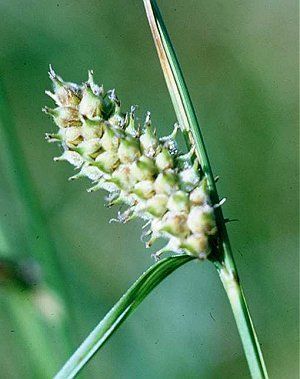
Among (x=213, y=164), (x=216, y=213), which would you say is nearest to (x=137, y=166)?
(x=216, y=213)

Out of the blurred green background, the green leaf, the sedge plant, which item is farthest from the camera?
the blurred green background

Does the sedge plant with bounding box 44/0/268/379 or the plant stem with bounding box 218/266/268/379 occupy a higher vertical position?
the sedge plant with bounding box 44/0/268/379

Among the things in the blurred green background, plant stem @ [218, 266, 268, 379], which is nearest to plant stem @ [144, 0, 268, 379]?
plant stem @ [218, 266, 268, 379]

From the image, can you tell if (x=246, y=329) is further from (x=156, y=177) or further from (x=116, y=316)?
(x=156, y=177)

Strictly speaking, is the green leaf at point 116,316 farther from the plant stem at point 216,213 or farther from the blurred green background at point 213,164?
the blurred green background at point 213,164

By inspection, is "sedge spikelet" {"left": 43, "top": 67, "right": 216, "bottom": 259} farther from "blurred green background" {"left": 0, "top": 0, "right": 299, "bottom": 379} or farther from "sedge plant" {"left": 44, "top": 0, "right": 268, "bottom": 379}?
"blurred green background" {"left": 0, "top": 0, "right": 299, "bottom": 379}

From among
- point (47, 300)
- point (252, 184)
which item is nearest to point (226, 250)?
point (47, 300)

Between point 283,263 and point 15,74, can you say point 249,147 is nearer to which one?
point 283,263

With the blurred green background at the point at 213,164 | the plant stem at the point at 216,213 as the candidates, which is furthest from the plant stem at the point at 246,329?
the blurred green background at the point at 213,164
